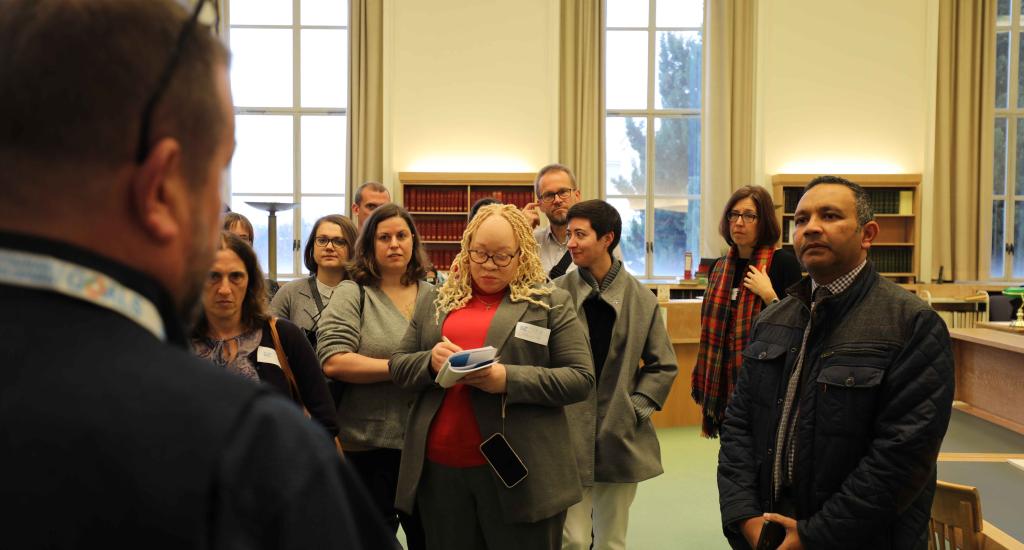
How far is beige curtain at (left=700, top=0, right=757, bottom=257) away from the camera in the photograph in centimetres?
925

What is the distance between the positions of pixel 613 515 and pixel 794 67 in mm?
8049

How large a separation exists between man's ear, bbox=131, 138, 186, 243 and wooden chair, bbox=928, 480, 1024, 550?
80.0 inches

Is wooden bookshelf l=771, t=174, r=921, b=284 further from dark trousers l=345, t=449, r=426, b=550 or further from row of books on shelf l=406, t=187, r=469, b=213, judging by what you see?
dark trousers l=345, t=449, r=426, b=550

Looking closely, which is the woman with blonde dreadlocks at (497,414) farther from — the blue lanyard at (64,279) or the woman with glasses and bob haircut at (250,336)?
the blue lanyard at (64,279)

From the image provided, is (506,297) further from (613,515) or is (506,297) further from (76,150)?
(76,150)

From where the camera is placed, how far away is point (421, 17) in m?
9.13

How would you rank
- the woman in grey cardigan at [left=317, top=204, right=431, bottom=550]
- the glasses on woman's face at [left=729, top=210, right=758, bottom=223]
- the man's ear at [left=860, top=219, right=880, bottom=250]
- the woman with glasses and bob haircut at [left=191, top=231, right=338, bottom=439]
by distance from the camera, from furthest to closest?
1. the glasses on woman's face at [left=729, top=210, right=758, bottom=223]
2. the woman in grey cardigan at [left=317, top=204, right=431, bottom=550]
3. the woman with glasses and bob haircut at [left=191, top=231, right=338, bottom=439]
4. the man's ear at [left=860, top=219, right=880, bottom=250]

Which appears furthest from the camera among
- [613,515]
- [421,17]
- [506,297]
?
[421,17]

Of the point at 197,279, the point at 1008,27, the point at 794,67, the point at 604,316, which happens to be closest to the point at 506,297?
the point at 604,316

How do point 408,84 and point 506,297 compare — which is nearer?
point 506,297

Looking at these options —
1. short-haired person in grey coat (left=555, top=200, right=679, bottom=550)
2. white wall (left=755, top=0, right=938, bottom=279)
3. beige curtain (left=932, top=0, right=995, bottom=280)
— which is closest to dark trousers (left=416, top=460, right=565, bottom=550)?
short-haired person in grey coat (left=555, top=200, right=679, bottom=550)

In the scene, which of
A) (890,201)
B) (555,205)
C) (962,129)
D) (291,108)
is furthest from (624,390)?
(962,129)

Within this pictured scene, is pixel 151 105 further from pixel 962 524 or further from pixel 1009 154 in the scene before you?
pixel 1009 154

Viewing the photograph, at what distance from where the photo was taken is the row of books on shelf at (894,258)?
9.11m
